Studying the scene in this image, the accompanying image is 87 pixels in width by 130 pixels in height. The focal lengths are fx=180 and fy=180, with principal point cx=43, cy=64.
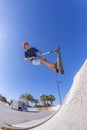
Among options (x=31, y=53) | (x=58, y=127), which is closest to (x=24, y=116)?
(x=31, y=53)

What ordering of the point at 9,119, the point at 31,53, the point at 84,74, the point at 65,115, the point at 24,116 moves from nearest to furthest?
the point at 65,115 < the point at 84,74 < the point at 31,53 < the point at 9,119 < the point at 24,116

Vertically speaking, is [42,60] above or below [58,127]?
above

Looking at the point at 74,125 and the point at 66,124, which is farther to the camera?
the point at 66,124

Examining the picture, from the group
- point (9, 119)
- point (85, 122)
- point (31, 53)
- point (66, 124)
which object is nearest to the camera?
point (85, 122)

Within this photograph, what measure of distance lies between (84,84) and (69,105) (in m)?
0.40

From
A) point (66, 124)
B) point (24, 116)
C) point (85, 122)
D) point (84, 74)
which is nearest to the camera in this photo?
point (85, 122)

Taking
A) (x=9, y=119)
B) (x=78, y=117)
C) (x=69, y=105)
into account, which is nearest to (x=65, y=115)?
(x=69, y=105)

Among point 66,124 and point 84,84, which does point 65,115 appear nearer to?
point 66,124

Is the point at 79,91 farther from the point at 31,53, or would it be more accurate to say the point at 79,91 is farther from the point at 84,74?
the point at 31,53

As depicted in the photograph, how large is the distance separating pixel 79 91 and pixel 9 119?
293 inches

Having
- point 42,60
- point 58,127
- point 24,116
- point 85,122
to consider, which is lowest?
point 24,116

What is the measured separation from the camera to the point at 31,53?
283 inches

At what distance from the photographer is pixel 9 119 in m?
9.34

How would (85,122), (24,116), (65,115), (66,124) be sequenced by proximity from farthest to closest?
(24,116) → (65,115) → (66,124) → (85,122)
